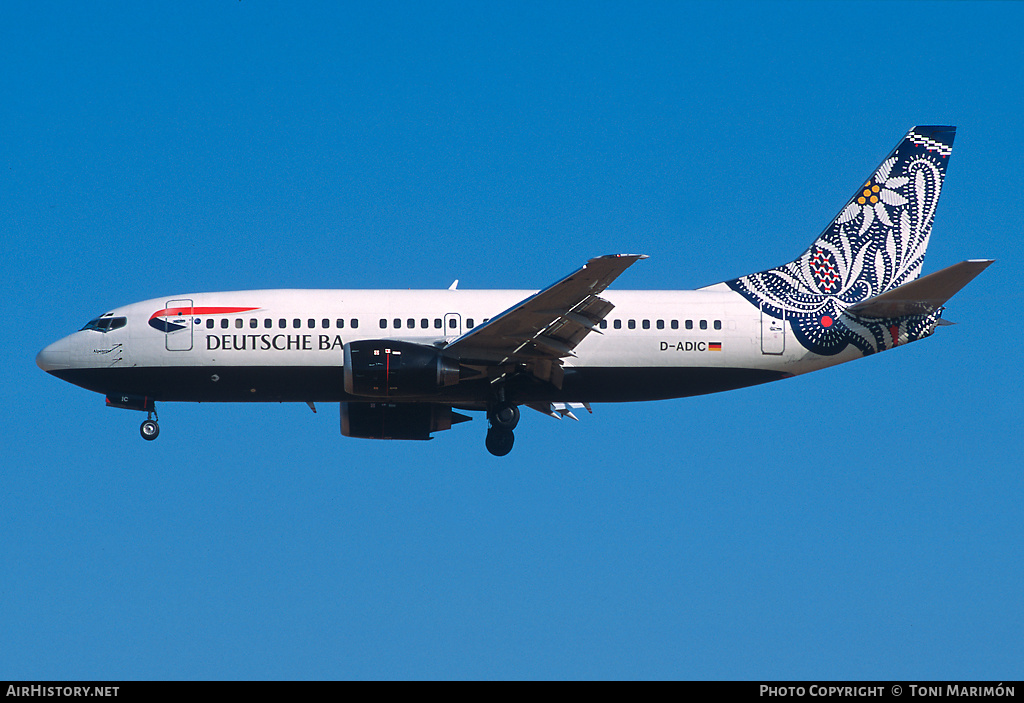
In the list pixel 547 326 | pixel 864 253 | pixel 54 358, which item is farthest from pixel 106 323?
pixel 864 253

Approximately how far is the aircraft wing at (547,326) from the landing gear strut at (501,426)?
52.1 inches

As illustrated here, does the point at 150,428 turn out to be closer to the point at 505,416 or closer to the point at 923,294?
the point at 505,416

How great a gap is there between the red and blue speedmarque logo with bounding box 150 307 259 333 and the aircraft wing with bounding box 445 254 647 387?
273 inches

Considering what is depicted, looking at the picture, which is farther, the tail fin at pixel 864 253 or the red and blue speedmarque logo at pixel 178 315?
the tail fin at pixel 864 253

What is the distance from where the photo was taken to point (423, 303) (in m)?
36.8

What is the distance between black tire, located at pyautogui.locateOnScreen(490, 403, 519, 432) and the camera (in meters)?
36.3

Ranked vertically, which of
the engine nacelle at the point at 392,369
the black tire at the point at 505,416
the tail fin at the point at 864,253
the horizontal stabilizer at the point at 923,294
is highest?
the tail fin at the point at 864,253

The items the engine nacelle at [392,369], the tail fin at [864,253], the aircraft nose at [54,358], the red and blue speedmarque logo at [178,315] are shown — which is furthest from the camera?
the aircraft nose at [54,358]

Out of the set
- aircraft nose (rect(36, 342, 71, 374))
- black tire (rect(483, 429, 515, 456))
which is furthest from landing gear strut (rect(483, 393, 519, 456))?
aircraft nose (rect(36, 342, 71, 374))

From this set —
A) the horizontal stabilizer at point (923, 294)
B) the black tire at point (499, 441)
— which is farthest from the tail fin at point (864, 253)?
the black tire at point (499, 441)

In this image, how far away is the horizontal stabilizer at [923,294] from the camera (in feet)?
106

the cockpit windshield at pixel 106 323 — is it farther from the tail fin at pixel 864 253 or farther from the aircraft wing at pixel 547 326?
the tail fin at pixel 864 253
